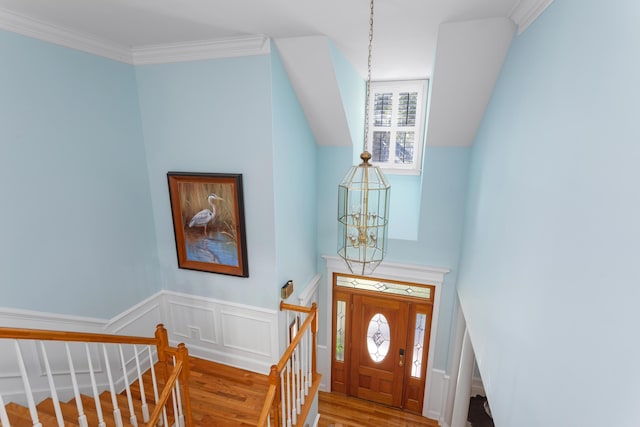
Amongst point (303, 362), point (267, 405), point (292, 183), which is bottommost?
point (303, 362)

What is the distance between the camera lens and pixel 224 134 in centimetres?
332

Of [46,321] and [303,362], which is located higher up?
[46,321]

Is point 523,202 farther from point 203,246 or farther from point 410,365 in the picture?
point 410,365

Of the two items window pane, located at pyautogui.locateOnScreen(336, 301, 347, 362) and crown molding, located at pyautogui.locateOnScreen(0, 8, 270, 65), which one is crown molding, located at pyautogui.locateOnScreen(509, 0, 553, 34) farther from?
window pane, located at pyautogui.locateOnScreen(336, 301, 347, 362)

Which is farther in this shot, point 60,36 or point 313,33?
point 313,33

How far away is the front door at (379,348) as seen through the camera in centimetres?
492

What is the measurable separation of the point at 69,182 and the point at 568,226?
3.74 m

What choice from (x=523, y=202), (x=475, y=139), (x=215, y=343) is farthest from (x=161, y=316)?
(x=475, y=139)

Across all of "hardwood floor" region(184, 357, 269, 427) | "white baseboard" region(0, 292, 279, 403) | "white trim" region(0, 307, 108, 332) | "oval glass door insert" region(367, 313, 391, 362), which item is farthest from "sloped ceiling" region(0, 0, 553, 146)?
"hardwood floor" region(184, 357, 269, 427)

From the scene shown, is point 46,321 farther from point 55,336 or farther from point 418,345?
point 418,345

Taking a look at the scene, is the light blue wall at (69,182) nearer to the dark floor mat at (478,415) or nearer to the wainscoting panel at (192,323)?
the wainscoting panel at (192,323)

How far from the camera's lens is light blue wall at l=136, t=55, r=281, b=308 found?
317 centimetres

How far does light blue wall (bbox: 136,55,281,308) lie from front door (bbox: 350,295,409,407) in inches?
77.8

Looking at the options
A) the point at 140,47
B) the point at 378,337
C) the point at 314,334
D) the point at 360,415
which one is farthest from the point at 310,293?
the point at 140,47
